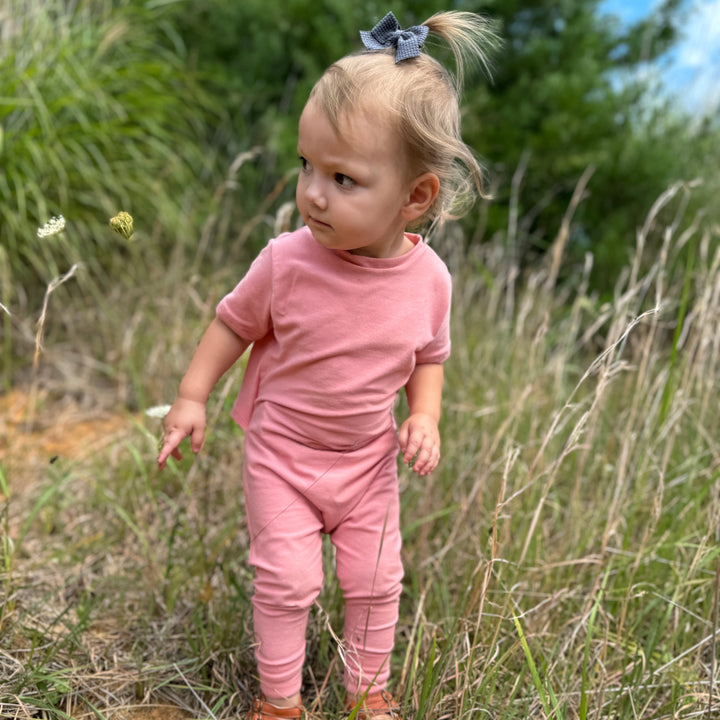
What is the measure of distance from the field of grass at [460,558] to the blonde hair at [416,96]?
456 mm

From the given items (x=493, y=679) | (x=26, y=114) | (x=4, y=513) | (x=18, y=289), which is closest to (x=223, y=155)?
(x=26, y=114)

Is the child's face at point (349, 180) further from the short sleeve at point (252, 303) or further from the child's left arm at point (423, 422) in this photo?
the child's left arm at point (423, 422)

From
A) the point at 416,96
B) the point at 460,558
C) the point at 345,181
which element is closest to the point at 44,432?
the point at 460,558

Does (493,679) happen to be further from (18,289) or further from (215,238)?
(215,238)

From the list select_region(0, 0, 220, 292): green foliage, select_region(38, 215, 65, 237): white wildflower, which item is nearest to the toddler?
select_region(38, 215, 65, 237): white wildflower

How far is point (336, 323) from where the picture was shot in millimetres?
1597

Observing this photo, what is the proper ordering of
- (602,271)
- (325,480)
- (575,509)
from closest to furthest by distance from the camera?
(325,480) → (575,509) → (602,271)

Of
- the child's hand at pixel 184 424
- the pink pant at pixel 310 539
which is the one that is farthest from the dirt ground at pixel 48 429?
the pink pant at pixel 310 539

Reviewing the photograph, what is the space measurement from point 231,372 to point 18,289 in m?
1.94

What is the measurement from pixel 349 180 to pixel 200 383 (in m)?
0.52

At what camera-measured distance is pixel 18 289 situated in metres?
3.84

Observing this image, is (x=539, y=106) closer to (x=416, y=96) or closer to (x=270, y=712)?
(x=416, y=96)

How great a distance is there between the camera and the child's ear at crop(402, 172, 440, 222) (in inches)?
60.3

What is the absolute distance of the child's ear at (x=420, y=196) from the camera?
60.3 inches
